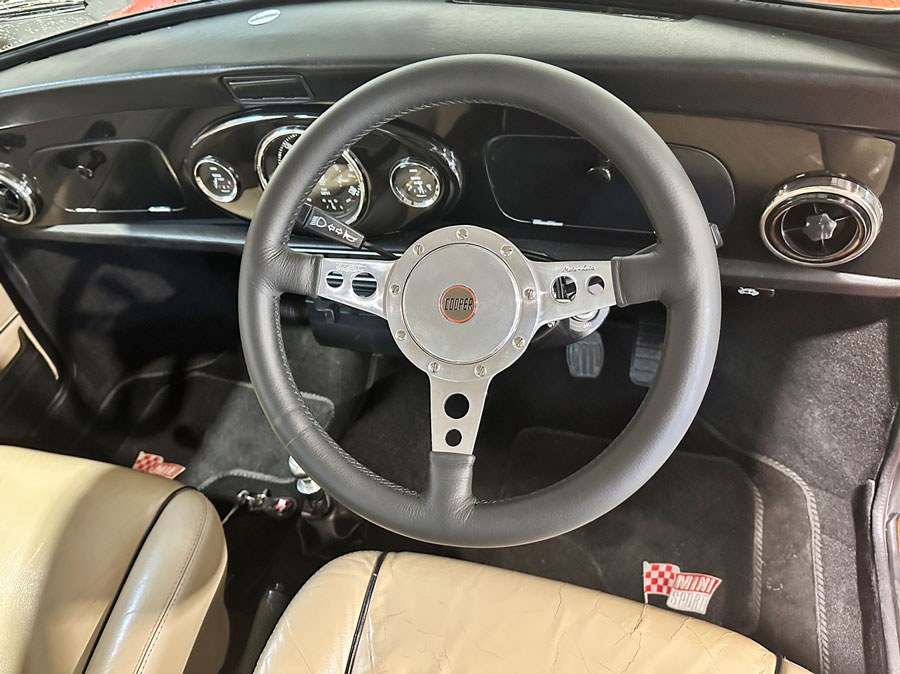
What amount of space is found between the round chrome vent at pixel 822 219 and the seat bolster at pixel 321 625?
753 mm

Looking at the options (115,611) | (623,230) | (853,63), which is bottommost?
(115,611)

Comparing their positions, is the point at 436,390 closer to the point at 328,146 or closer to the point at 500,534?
the point at 500,534

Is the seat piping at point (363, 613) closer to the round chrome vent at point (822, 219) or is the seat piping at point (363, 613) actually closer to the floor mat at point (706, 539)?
the floor mat at point (706, 539)

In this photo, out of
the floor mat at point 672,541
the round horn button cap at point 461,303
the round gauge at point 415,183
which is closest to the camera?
the round horn button cap at point 461,303

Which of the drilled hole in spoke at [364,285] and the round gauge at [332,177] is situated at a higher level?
the round gauge at [332,177]

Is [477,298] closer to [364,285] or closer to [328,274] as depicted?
[328,274]

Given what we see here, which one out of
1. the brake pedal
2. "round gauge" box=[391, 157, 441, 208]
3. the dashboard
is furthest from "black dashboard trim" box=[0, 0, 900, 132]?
the brake pedal

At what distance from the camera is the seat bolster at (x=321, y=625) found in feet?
3.04

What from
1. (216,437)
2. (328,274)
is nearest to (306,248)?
(328,274)

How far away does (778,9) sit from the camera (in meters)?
0.92

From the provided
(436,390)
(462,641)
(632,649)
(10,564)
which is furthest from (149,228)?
(632,649)

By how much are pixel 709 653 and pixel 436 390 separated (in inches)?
19.2

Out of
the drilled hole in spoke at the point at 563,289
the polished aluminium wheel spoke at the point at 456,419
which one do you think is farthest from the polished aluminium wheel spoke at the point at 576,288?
the polished aluminium wheel spoke at the point at 456,419

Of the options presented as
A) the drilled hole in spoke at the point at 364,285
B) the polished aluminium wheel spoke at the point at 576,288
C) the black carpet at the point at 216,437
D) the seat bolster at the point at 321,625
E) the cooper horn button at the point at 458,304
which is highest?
the polished aluminium wheel spoke at the point at 576,288
